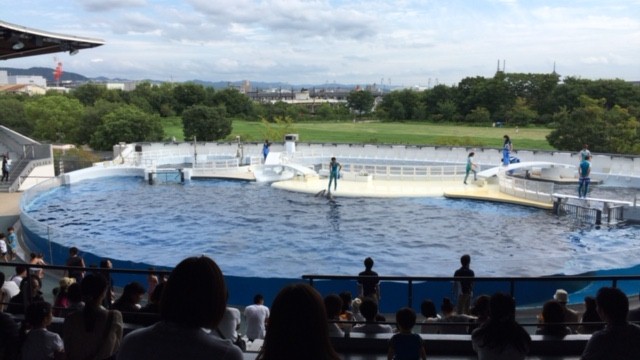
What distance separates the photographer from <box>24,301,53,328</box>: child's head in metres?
4.34

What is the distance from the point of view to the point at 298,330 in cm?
229

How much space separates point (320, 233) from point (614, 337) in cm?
1590

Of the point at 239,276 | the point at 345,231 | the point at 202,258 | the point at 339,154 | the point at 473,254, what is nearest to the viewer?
the point at 202,258

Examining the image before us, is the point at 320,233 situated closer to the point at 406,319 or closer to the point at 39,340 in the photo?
the point at 406,319

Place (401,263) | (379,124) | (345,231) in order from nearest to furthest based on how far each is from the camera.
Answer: (401,263) → (345,231) → (379,124)

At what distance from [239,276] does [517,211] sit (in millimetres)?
15434

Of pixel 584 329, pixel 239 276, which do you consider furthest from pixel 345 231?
pixel 584 329

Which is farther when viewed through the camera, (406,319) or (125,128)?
(125,128)

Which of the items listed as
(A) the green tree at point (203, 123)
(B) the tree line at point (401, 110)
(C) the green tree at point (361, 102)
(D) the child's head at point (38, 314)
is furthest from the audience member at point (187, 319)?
(C) the green tree at point (361, 102)

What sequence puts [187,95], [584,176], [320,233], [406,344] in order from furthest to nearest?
[187,95] → [584,176] → [320,233] → [406,344]

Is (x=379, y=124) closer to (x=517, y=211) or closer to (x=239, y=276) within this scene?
(x=517, y=211)

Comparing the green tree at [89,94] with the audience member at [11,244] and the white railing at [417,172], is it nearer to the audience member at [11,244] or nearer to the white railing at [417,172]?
the white railing at [417,172]

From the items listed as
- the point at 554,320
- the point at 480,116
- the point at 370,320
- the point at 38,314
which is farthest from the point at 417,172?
the point at 480,116

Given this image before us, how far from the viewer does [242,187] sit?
29.7 m
